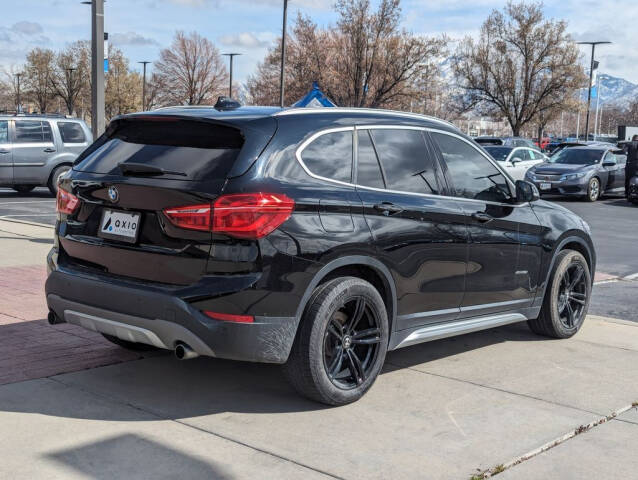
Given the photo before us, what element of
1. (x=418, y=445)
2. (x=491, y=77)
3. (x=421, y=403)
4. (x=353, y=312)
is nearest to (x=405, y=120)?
(x=353, y=312)

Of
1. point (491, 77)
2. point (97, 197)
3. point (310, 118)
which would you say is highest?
point (491, 77)

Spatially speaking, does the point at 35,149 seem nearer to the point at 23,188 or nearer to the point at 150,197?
the point at 23,188

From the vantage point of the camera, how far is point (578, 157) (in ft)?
80.8

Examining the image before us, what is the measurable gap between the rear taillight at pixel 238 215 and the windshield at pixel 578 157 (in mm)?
21536

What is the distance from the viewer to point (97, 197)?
4723mm

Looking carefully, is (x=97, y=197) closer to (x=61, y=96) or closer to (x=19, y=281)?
(x=19, y=281)

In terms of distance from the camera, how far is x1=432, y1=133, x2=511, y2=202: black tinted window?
557 centimetres

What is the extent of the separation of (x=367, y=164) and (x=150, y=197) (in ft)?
4.31

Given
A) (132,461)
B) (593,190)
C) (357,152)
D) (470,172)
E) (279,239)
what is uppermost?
(357,152)

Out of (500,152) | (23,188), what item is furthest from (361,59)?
(23,188)

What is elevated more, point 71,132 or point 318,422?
point 71,132

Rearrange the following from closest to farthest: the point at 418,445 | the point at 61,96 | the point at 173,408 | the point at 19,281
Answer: the point at 418,445 → the point at 173,408 → the point at 19,281 → the point at 61,96

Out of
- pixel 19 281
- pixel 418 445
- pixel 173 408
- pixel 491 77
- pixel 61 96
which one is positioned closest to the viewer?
pixel 418 445

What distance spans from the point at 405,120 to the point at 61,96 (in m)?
77.8
